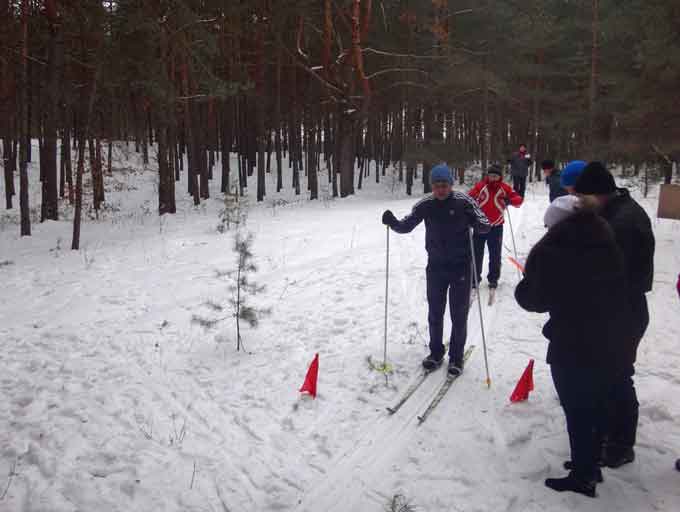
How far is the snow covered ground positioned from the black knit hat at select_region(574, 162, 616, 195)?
7.26 feet

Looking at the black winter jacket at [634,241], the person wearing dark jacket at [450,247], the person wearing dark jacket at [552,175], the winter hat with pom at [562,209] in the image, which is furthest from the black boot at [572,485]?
the person wearing dark jacket at [552,175]

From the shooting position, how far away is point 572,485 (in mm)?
3549

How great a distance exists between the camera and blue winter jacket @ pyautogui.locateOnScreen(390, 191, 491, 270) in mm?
5445

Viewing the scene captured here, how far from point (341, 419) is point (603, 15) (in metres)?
33.1

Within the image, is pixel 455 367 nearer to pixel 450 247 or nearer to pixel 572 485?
pixel 450 247

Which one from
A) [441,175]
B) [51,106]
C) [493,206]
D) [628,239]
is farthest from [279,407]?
[51,106]

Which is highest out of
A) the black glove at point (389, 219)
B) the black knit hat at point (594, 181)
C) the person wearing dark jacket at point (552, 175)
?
the person wearing dark jacket at point (552, 175)

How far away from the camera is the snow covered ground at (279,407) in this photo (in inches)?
148

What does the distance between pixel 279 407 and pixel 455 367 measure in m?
2.06

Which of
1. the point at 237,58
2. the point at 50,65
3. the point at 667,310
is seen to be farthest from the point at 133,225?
the point at 667,310

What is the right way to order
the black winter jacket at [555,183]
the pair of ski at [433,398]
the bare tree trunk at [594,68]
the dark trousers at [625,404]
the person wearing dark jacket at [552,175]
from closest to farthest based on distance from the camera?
the dark trousers at [625,404] < the pair of ski at [433,398] < the person wearing dark jacket at [552,175] < the black winter jacket at [555,183] < the bare tree trunk at [594,68]

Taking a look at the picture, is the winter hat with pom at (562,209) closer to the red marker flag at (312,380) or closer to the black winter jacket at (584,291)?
the black winter jacket at (584,291)

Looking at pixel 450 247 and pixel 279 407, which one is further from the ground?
pixel 450 247

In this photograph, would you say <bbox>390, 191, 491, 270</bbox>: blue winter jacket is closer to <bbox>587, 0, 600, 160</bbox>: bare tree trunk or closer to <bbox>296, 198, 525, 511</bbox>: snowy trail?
<bbox>296, 198, 525, 511</bbox>: snowy trail
